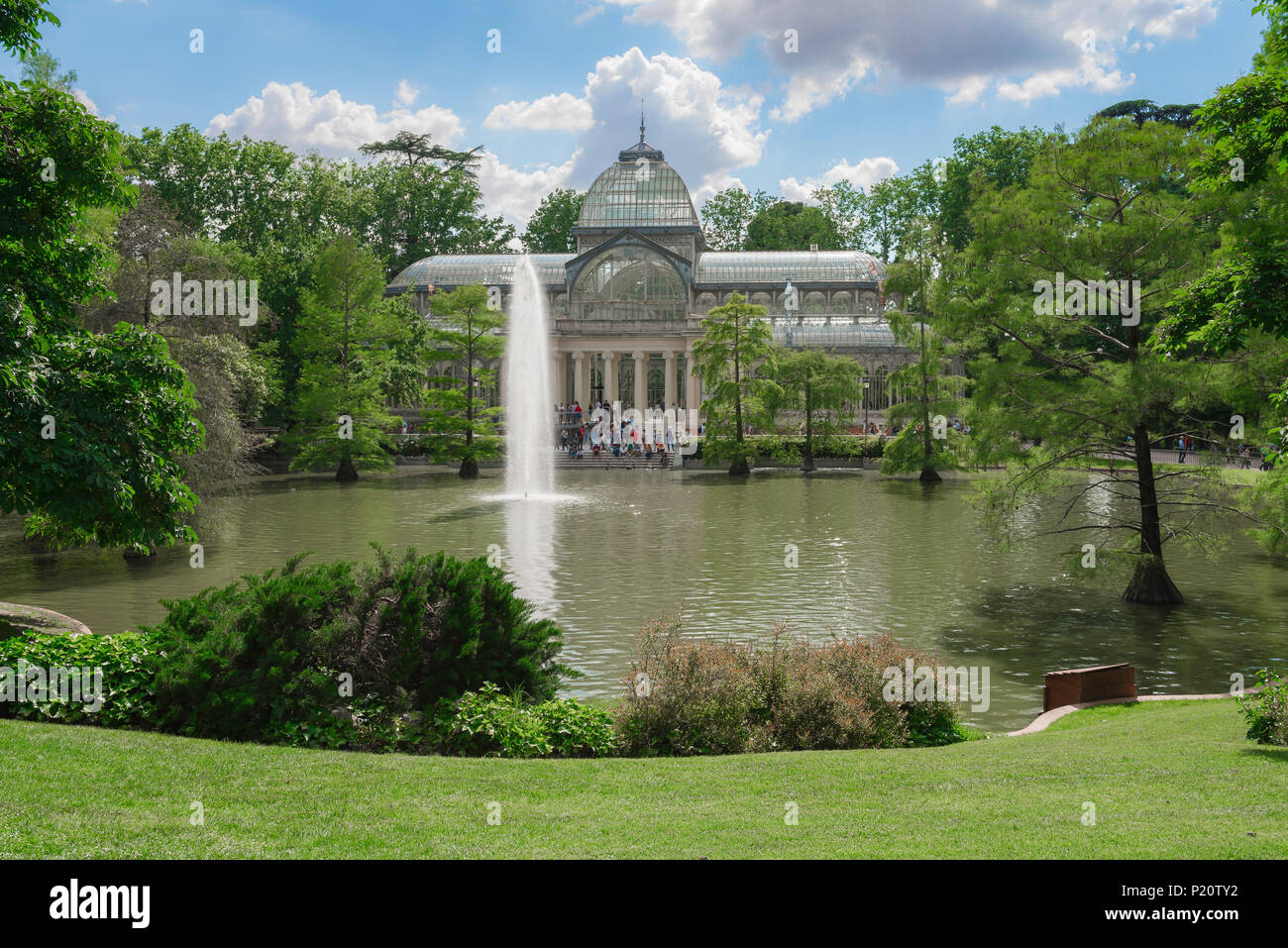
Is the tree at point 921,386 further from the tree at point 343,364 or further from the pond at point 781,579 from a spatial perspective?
the tree at point 343,364

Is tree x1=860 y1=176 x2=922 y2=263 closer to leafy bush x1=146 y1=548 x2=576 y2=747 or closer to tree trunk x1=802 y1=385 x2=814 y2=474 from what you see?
tree trunk x1=802 y1=385 x2=814 y2=474

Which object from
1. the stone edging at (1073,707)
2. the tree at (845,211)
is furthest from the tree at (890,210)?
the stone edging at (1073,707)

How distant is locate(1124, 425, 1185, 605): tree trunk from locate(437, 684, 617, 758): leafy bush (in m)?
13.7

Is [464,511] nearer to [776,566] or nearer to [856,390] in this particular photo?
[776,566]

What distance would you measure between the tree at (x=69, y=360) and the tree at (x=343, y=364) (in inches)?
1385

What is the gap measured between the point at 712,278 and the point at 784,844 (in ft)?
242

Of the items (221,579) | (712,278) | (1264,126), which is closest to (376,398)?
(221,579)

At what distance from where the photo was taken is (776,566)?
74.0 ft

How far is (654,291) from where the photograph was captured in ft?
247

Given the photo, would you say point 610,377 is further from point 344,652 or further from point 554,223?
point 344,652

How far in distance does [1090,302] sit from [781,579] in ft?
26.4

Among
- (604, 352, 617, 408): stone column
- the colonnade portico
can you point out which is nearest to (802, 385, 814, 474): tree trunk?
the colonnade portico

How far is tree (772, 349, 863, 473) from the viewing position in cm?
5184

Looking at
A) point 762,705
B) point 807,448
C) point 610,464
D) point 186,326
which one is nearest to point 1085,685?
point 762,705
